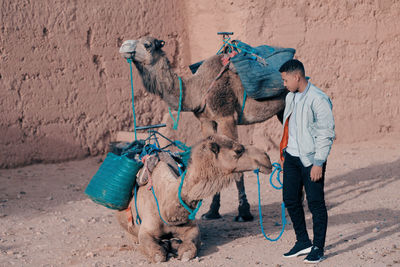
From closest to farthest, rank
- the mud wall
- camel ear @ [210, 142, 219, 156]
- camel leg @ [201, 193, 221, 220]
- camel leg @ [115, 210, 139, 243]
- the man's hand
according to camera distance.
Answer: the man's hand → camel ear @ [210, 142, 219, 156] → camel leg @ [115, 210, 139, 243] → camel leg @ [201, 193, 221, 220] → the mud wall

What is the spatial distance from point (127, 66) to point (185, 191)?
5882 mm

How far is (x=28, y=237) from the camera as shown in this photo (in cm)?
620

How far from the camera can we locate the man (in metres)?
4.68

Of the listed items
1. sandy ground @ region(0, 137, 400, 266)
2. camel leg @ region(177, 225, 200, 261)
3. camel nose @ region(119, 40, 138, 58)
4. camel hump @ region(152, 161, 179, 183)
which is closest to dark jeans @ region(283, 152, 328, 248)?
sandy ground @ region(0, 137, 400, 266)

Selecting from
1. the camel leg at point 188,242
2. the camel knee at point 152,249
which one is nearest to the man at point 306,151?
the camel leg at point 188,242

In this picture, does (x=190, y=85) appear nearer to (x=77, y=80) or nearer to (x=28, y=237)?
(x=28, y=237)

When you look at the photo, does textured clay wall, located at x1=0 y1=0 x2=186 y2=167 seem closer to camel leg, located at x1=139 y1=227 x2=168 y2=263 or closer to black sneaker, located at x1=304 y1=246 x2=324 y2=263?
camel leg, located at x1=139 y1=227 x2=168 y2=263

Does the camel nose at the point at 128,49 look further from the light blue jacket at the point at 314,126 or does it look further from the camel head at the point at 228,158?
the light blue jacket at the point at 314,126

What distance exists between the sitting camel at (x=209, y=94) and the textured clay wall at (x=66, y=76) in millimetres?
3643

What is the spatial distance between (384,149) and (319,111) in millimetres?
6416

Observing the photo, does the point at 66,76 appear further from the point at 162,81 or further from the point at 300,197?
the point at 300,197

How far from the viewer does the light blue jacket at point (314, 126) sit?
4672 mm

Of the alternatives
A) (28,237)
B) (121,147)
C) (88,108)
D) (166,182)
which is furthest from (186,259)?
(88,108)

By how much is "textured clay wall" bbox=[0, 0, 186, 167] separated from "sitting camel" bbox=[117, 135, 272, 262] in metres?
4.38
